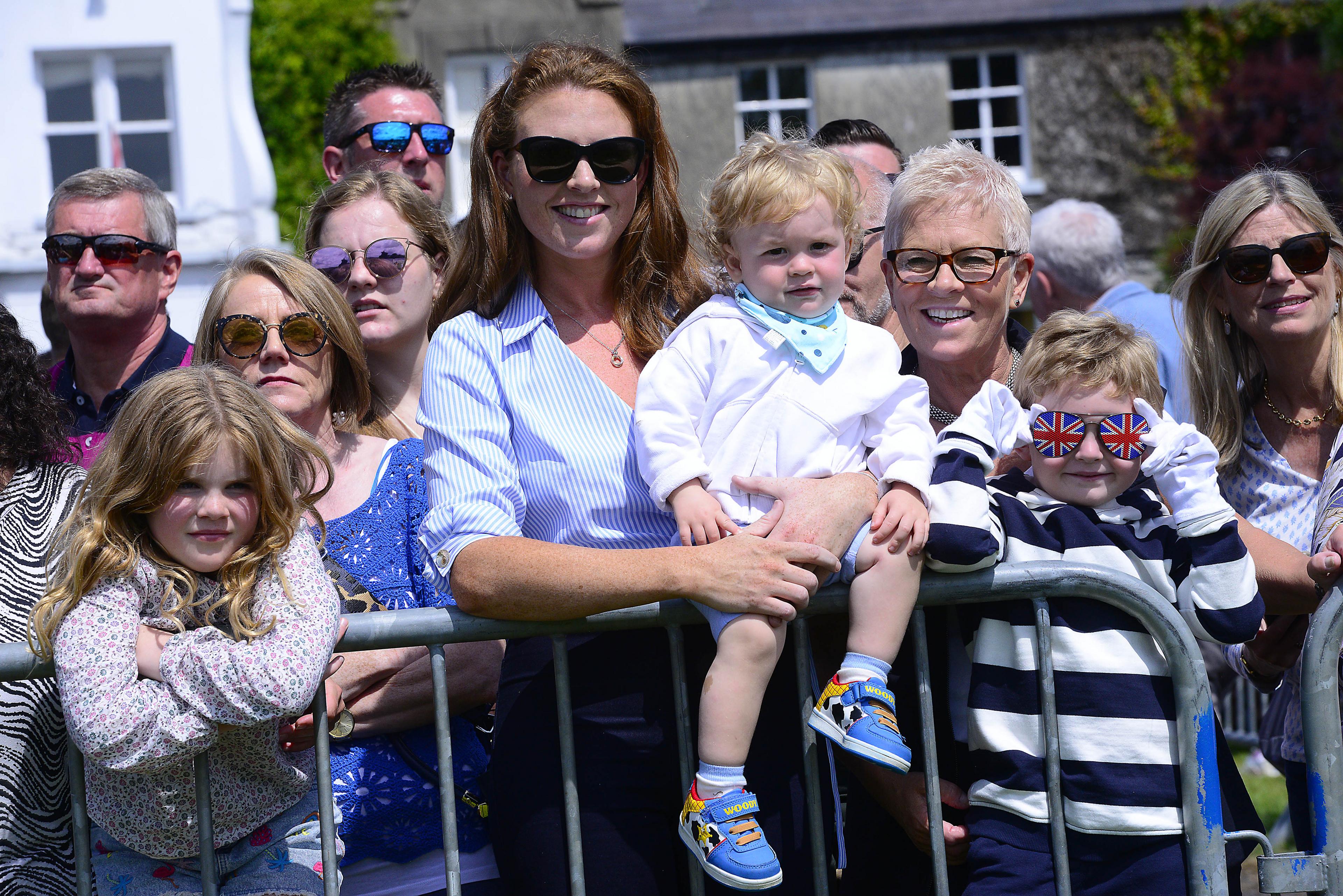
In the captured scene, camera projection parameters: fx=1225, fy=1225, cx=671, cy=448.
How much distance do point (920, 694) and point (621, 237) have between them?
1.23 meters

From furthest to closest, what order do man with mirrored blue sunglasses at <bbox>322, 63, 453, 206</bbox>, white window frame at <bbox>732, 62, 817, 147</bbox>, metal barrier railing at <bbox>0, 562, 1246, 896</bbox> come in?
white window frame at <bbox>732, 62, 817, 147</bbox>
man with mirrored blue sunglasses at <bbox>322, 63, 453, 206</bbox>
metal barrier railing at <bbox>0, 562, 1246, 896</bbox>

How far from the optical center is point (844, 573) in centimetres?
256

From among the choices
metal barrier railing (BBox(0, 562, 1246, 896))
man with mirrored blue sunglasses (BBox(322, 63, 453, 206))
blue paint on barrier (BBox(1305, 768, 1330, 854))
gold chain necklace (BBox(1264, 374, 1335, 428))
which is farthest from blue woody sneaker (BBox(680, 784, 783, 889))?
man with mirrored blue sunglasses (BBox(322, 63, 453, 206))

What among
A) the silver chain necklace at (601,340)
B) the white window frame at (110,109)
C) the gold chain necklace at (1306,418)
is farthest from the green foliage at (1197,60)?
the silver chain necklace at (601,340)

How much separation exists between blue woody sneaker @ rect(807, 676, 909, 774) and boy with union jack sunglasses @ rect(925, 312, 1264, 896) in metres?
0.29

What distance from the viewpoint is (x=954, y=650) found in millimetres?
2738

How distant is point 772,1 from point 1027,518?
13.9 meters

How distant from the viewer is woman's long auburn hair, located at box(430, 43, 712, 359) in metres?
2.74

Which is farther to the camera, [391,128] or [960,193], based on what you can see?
[391,128]

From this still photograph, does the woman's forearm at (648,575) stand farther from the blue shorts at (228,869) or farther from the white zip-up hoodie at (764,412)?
the blue shorts at (228,869)

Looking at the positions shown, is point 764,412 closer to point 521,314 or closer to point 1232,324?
point 521,314

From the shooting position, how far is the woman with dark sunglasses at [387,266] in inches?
141

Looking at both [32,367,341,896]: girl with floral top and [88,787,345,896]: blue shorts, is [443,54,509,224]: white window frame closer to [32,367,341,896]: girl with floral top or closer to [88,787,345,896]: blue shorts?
[32,367,341,896]: girl with floral top

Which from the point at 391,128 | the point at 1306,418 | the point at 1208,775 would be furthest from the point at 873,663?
the point at 391,128
